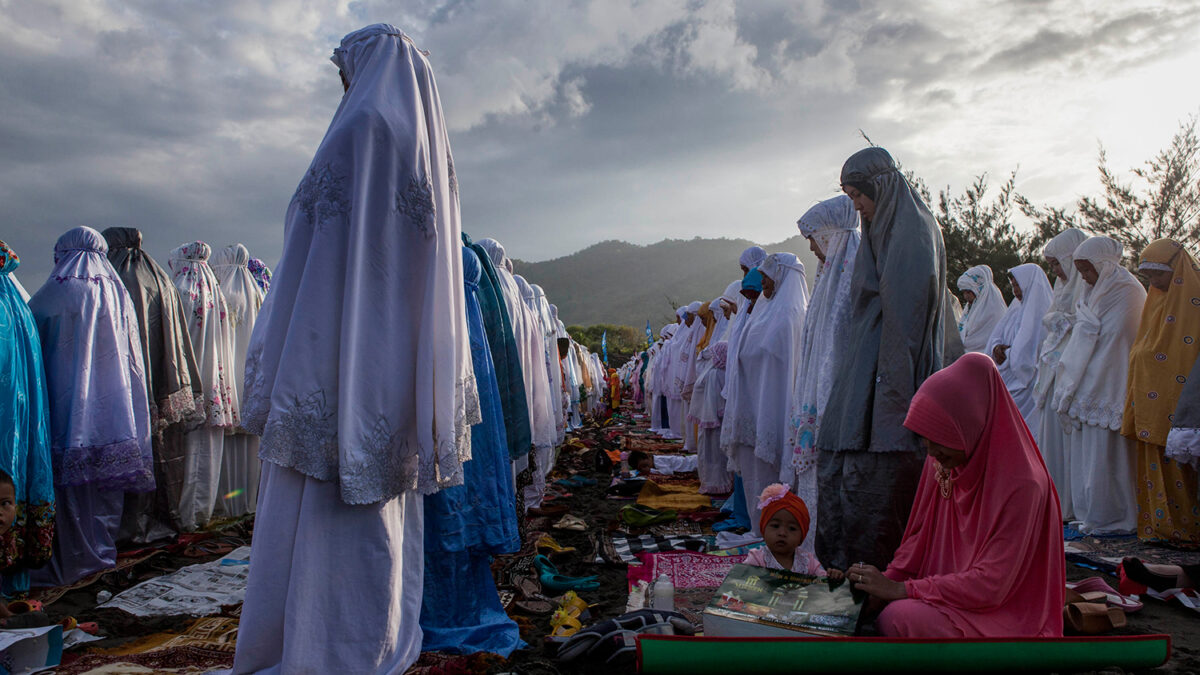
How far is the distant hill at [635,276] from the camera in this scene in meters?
98.5

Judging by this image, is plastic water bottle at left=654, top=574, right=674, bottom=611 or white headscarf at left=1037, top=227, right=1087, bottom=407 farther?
white headscarf at left=1037, top=227, right=1087, bottom=407

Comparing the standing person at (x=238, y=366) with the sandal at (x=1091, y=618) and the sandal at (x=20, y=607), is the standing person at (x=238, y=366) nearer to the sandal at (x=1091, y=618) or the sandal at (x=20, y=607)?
the sandal at (x=20, y=607)

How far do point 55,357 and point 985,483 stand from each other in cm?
538

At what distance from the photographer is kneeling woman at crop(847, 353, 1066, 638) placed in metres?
2.23

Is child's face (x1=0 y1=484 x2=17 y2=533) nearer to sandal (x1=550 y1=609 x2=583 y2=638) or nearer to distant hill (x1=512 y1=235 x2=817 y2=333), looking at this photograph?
sandal (x1=550 y1=609 x2=583 y2=638)

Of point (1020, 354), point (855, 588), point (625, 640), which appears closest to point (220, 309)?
point (625, 640)

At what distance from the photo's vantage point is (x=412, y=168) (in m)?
2.54

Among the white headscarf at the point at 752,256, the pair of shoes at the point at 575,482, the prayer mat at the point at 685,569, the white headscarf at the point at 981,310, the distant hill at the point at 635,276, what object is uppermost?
the distant hill at the point at 635,276

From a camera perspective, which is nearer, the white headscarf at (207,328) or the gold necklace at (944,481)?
the gold necklace at (944,481)

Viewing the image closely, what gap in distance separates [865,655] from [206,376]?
5.92 metres

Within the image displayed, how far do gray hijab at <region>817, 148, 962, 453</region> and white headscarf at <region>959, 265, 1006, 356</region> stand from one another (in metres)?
5.26

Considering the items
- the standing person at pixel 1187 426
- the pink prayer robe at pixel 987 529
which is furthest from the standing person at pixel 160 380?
the standing person at pixel 1187 426

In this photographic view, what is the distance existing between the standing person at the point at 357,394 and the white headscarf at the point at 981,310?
6.95m

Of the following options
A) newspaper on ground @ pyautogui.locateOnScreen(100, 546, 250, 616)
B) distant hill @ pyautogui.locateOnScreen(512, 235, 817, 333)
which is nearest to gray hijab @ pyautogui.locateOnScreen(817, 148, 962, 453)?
newspaper on ground @ pyautogui.locateOnScreen(100, 546, 250, 616)
